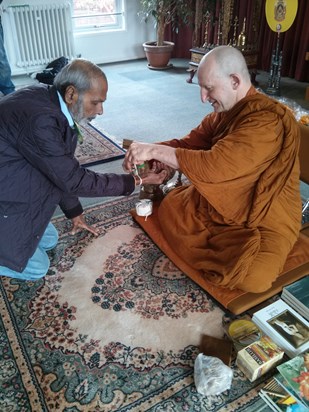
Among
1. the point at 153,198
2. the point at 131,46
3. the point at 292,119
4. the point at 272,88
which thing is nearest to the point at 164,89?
the point at 272,88

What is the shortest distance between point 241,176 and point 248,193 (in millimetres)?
104

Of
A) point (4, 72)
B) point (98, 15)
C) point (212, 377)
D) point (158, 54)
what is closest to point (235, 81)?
point (212, 377)

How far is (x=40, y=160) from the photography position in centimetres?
167

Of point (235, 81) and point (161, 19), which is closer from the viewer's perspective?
point (235, 81)

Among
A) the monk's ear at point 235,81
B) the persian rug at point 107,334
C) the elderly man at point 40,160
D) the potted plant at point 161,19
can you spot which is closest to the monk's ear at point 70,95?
the elderly man at point 40,160

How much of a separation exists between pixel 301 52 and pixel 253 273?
13.3 ft

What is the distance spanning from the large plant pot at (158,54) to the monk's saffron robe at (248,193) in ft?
12.8

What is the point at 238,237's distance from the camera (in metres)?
1.84

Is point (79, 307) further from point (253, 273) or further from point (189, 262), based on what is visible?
point (253, 273)

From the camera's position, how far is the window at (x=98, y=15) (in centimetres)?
561

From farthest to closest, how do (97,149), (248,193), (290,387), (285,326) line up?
(97,149), (248,193), (285,326), (290,387)

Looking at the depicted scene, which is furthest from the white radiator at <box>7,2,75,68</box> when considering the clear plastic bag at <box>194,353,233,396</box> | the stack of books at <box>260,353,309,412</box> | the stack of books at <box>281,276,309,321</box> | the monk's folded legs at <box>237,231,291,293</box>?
the stack of books at <box>260,353,309,412</box>

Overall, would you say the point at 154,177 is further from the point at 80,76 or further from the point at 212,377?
the point at 212,377

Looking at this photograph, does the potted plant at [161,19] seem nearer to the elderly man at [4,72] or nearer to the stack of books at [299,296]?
the elderly man at [4,72]
